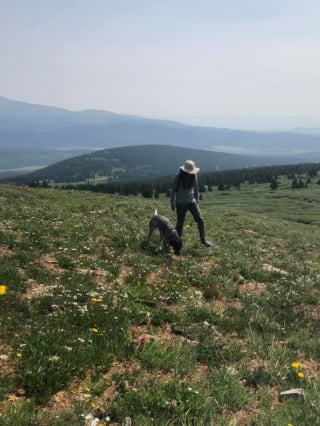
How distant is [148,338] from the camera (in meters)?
7.13

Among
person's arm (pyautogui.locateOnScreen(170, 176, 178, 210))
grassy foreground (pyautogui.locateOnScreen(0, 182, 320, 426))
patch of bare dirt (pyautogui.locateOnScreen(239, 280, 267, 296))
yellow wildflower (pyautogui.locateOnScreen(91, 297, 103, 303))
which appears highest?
person's arm (pyautogui.locateOnScreen(170, 176, 178, 210))

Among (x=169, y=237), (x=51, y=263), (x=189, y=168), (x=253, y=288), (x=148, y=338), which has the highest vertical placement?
(x=189, y=168)

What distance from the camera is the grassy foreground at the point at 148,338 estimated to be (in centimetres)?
533

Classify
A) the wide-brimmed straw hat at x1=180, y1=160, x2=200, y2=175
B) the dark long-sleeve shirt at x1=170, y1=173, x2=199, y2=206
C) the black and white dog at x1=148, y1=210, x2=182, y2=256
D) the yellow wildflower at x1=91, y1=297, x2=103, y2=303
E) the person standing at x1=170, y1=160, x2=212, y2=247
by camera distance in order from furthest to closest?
the dark long-sleeve shirt at x1=170, y1=173, x2=199, y2=206 → the person standing at x1=170, y1=160, x2=212, y2=247 → the wide-brimmed straw hat at x1=180, y1=160, x2=200, y2=175 → the black and white dog at x1=148, y1=210, x2=182, y2=256 → the yellow wildflower at x1=91, y1=297, x2=103, y2=303

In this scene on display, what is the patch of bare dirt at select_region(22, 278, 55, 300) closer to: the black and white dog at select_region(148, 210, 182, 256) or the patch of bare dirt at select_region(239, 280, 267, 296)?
the patch of bare dirt at select_region(239, 280, 267, 296)

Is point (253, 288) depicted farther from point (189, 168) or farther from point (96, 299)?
point (189, 168)

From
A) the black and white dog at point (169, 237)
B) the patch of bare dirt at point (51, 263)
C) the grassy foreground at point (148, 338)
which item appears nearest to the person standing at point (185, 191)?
the black and white dog at point (169, 237)

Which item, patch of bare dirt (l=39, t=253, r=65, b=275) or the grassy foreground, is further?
patch of bare dirt (l=39, t=253, r=65, b=275)

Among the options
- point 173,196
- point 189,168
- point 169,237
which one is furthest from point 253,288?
point 189,168

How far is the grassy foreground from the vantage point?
5328mm

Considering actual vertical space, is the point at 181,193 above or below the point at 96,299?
above

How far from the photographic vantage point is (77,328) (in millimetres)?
6949

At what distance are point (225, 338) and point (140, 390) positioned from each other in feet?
9.58

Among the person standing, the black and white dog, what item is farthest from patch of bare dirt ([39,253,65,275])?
the person standing
